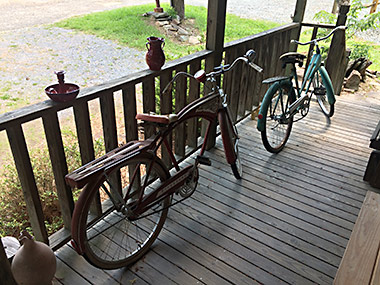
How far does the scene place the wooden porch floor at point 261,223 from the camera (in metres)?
1.86

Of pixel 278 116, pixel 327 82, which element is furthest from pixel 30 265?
pixel 327 82

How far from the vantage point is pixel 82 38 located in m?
10.7


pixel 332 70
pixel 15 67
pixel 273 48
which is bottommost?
pixel 15 67

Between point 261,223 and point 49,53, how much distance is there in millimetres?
9267

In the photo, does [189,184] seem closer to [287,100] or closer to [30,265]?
[30,265]

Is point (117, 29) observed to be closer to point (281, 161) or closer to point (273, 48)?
point (273, 48)

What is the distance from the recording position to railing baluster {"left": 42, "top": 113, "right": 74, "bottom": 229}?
65.7 inches

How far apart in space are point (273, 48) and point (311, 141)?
1.26 metres

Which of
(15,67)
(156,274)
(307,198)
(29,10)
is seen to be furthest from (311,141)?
(29,10)

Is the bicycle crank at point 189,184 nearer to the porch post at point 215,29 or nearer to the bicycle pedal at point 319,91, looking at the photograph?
the porch post at point 215,29

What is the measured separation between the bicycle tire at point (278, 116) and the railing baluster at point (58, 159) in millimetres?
1728

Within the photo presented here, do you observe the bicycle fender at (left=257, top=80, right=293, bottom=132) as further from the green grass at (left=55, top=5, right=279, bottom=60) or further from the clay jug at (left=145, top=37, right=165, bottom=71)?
the green grass at (left=55, top=5, right=279, bottom=60)

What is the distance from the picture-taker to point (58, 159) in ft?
5.82

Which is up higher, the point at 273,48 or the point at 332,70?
the point at 273,48
